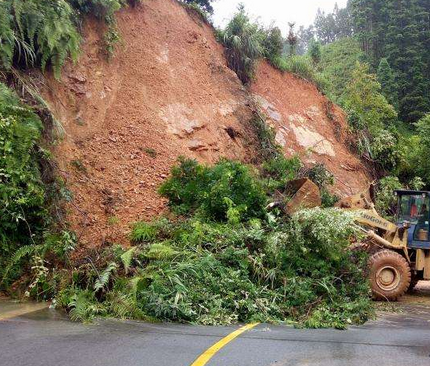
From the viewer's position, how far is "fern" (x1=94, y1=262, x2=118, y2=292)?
345 inches

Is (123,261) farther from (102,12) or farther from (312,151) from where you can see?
(312,151)

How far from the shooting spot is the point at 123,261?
9.48m

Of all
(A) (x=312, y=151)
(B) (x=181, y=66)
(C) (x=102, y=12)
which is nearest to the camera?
(C) (x=102, y=12)

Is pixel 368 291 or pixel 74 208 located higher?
pixel 74 208

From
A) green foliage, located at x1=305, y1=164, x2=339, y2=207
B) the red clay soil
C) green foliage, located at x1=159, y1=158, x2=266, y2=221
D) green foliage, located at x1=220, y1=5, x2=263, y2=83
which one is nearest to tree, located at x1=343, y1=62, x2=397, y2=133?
the red clay soil

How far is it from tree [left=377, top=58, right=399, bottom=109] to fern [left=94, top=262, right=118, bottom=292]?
39323mm

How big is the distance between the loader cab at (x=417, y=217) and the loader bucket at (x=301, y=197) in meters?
2.37

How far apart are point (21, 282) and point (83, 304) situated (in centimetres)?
191

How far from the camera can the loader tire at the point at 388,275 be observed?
1228 cm

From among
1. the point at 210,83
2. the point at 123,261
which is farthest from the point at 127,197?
the point at 210,83

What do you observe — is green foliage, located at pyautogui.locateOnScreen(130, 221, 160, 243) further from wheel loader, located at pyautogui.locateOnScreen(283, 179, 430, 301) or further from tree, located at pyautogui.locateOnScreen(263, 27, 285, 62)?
tree, located at pyautogui.locateOnScreen(263, 27, 285, 62)

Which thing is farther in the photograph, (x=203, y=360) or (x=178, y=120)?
(x=178, y=120)

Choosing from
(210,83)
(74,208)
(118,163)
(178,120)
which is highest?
(210,83)

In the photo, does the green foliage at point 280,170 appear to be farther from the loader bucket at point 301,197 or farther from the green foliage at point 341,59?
the green foliage at point 341,59
